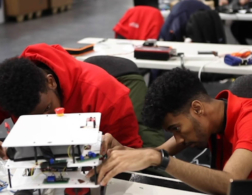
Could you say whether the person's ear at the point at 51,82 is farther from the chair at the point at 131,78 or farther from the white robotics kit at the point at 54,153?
the chair at the point at 131,78

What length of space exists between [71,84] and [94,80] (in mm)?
101

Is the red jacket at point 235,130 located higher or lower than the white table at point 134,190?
higher

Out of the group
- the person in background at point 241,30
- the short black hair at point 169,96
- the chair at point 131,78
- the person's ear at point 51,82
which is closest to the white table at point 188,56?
the chair at point 131,78

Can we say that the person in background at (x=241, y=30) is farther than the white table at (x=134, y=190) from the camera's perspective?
Yes

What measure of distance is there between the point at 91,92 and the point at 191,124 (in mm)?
425

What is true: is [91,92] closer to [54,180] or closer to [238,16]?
A: [54,180]

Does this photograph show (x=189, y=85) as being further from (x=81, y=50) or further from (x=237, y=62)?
(x=81, y=50)

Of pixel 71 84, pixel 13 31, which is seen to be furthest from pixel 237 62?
pixel 13 31

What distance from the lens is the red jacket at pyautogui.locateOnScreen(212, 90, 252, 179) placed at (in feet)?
3.97

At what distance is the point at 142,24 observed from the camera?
3.48 metres

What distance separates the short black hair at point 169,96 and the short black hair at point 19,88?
387 millimetres

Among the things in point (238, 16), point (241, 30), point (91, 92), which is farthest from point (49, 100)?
point (241, 30)

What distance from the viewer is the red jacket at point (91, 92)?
59.0 inches

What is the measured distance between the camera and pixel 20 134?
3.50 ft
